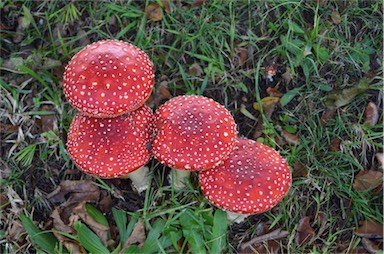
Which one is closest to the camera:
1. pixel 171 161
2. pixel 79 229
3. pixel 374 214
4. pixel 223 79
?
pixel 171 161

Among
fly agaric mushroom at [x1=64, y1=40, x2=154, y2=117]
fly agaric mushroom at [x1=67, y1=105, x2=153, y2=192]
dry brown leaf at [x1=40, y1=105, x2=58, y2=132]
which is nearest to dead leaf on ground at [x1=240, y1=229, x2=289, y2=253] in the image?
fly agaric mushroom at [x1=67, y1=105, x2=153, y2=192]

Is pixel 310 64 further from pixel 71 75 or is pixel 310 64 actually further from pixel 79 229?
pixel 79 229

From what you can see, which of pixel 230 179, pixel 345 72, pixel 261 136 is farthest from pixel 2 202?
pixel 345 72

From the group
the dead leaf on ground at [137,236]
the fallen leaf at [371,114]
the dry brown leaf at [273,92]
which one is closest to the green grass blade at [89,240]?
the dead leaf on ground at [137,236]

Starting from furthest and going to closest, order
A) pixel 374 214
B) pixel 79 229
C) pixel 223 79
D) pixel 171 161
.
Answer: pixel 223 79, pixel 374 214, pixel 79 229, pixel 171 161

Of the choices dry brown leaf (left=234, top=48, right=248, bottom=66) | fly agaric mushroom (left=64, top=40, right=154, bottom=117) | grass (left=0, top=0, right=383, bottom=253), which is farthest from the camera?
dry brown leaf (left=234, top=48, right=248, bottom=66)

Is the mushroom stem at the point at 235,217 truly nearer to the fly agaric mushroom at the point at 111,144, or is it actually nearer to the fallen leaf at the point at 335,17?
the fly agaric mushroom at the point at 111,144

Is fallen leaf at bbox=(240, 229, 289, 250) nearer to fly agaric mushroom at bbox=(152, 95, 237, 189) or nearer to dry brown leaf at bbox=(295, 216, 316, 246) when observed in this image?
dry brown leaf at bbox=(295, 216, 316, 246)
